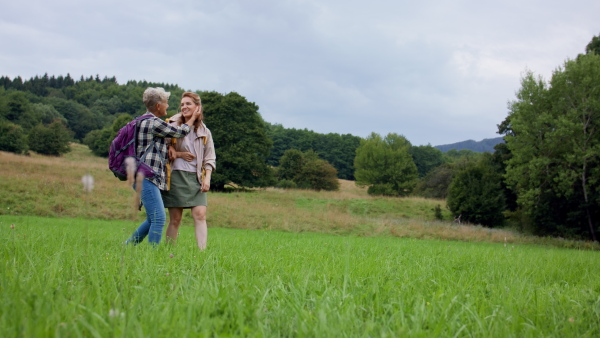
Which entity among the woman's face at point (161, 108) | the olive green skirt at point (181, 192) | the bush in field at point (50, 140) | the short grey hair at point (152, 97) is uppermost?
the bush in field at point (50, 140)

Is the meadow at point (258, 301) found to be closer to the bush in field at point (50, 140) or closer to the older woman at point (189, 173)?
the older woman at point (189, 173)

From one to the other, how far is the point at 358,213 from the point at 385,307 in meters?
33.7

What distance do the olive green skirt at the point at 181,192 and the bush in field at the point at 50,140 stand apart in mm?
52684

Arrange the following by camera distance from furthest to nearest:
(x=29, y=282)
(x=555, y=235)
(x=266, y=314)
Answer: (x=555, y=235), (x=29, y=282), (x=266, y=314)

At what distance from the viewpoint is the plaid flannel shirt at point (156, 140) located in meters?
4.57

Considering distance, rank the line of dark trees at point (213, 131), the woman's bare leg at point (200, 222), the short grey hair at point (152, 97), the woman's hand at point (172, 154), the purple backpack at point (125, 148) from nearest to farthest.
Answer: the purple backpack at point (125, 148) → the short grey hair at point (152, 97) → the woman's hand at point (172, 154) → the woman's bare leg at point (200, 222) → the line of dark trees at point (213, 131)

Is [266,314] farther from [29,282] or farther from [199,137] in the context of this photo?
[199,137]

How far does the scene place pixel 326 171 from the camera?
62.1 metres

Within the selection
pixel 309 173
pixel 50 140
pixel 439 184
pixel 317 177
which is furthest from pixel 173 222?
pixel 309 173

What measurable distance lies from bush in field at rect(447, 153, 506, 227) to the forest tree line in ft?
0.27

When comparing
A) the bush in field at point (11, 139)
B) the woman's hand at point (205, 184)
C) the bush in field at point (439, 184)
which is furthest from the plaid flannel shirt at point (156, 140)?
the bush in field at point (439, 184)

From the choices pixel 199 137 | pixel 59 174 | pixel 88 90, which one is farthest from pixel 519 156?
pixel 88 90

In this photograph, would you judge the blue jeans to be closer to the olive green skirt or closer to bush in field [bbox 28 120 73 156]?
the olive green skirt

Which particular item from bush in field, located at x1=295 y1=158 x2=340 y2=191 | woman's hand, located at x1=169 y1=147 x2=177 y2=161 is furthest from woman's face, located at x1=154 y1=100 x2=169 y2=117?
bush in field, located at x1=295 y1=158 x2=340 y2=191
